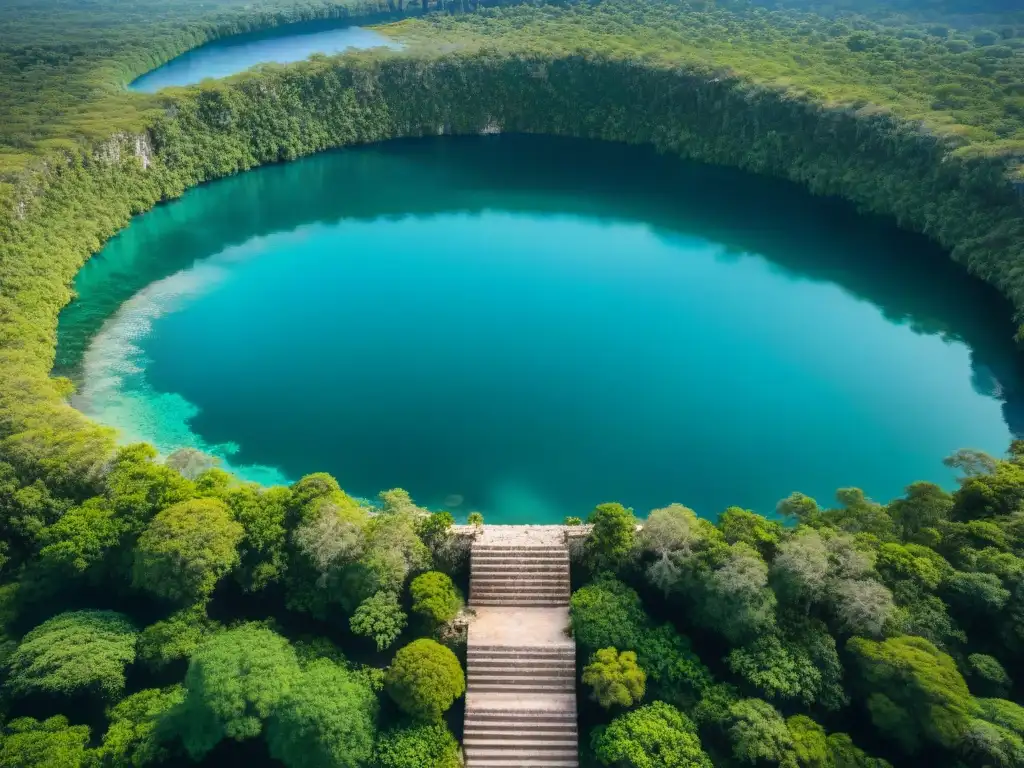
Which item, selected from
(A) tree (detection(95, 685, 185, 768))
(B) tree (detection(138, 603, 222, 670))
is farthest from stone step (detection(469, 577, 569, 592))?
(A) tree (detection(95, 685, 185, 768))

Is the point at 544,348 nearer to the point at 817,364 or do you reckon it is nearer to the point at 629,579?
the point at 817,364

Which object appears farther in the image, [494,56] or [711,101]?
[494,56]

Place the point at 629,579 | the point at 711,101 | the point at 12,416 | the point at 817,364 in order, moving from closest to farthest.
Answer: the point at 629,579 < the point at 12,416 < the point at 817,364 < the point at 711,101

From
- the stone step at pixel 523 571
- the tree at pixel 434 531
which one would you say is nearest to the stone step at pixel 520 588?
the stone step at pixel 523 571

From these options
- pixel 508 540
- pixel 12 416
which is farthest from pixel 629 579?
pixel 12 416

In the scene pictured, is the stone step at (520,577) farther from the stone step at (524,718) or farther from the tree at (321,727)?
the tree at (321,727)
